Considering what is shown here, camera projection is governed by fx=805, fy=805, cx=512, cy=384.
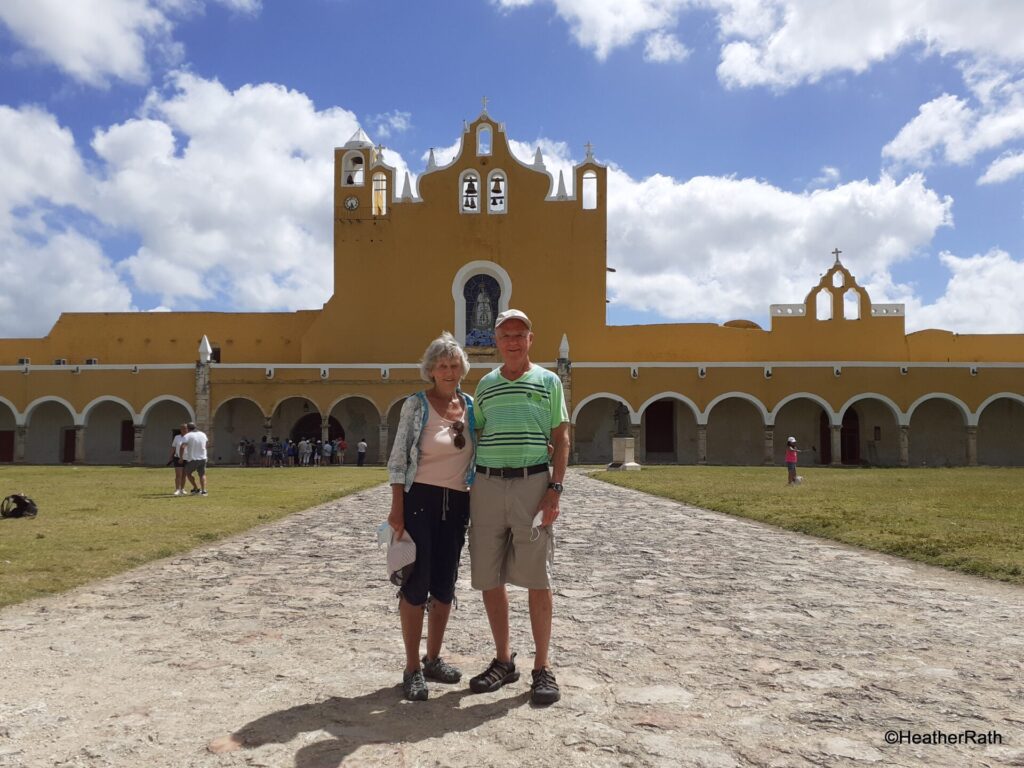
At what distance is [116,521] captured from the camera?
8.97 m

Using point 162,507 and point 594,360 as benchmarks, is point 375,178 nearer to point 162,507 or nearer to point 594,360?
point 594,360

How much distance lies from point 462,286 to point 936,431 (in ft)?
56.4

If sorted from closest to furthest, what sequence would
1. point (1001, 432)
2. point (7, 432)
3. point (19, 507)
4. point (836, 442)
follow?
1. point (19, 507)
2. point (836, 442)
3. point (1001, 432)
4. point (7, 432)

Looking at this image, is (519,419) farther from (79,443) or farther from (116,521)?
(79,443)

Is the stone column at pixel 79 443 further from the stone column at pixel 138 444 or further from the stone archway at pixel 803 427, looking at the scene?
the stone archway at pixel 803 427

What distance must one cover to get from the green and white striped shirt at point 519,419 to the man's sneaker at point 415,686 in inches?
34.6

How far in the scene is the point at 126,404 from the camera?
26.7m

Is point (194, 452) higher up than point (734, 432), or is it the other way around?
point (734, 432)

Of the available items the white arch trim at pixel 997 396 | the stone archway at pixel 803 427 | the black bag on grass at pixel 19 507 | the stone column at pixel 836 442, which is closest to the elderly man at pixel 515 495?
the black bag on grass at pixel 19 507

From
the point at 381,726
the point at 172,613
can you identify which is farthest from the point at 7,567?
the point at 381,726

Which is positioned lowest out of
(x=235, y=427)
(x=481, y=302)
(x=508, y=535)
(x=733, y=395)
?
(x=508, y=535)

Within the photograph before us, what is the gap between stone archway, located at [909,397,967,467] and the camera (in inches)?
1086

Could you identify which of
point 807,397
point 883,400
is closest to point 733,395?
point 807,397

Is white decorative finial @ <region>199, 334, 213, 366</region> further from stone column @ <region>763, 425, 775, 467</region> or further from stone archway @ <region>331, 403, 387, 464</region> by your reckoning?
stone column @ <region>763, 425, 775, 467</region>
